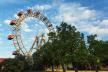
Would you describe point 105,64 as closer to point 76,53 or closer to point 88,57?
point 88,57

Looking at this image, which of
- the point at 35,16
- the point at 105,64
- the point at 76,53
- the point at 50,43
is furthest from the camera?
the point at 105,64

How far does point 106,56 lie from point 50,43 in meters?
21.9

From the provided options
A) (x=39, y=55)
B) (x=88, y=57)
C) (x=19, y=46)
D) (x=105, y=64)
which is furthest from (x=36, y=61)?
(x=105, y=64)

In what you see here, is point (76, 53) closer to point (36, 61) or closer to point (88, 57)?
point (88, 57)

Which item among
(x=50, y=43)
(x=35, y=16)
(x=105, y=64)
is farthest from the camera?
(x=105, y=64)

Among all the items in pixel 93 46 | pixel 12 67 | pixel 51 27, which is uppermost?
pixel 51 27

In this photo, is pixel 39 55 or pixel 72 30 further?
pixel 39 55

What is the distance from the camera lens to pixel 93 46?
102438mm

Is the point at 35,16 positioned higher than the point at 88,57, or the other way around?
the point at 35,16

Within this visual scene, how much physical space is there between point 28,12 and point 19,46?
41.5 ft

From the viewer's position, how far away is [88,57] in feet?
326

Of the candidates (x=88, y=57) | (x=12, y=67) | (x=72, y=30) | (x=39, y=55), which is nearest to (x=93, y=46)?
(x=88, y=57)

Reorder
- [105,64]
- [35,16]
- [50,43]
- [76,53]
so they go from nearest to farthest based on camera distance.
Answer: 1. [76,53]
2. [50,43]
3. [35,16]
4. [105,64]

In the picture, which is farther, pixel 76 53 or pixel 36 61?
pixel 36 61
